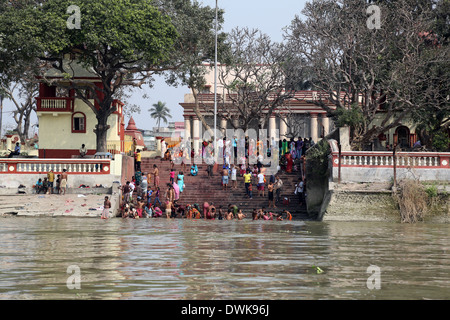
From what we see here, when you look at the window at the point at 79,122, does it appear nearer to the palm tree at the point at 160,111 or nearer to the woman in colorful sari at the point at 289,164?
the woman in colorful sari at the point at 289,164

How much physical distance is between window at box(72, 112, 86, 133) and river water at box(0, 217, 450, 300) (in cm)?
2102

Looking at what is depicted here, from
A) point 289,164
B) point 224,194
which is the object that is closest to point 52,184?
point 224,194

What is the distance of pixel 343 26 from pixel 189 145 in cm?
1346

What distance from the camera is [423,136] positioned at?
44.6 meters

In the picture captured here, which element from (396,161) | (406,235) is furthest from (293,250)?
(396,161)

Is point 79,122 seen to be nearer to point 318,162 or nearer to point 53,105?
point 53,105

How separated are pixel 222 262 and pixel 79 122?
32.5m

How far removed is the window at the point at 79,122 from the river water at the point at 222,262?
21015 millimetres

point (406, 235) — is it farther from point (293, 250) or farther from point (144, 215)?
point (144, 215)

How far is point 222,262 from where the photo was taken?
15.6 metres

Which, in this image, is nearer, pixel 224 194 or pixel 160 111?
pixel 224 194

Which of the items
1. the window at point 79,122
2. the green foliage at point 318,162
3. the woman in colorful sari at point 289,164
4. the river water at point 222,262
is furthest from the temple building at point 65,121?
the river water at point 222,262

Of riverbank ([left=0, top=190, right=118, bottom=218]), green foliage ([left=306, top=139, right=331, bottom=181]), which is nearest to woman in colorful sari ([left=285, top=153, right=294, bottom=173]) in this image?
green foliage ([left=306, top=139, right=331, bottom=181])

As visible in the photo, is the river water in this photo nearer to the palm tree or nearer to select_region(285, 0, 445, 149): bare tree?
select_region(285, 0, 445, 149): bare tree
